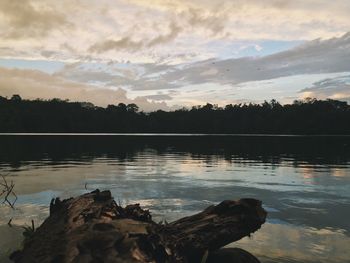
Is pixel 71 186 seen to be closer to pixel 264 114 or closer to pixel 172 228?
pixel 172 228

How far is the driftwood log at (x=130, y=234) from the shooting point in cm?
701

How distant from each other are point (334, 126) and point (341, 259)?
174395 mm

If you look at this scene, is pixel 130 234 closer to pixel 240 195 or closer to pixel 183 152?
pixel 240 195

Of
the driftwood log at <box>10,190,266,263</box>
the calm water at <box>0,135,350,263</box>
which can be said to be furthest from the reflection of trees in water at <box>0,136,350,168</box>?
the driftwood log at <box>10,190,266,263</box>

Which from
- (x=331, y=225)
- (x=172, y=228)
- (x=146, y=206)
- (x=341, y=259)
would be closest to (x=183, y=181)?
(x=146, y=206)

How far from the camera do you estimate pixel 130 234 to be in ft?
23.9

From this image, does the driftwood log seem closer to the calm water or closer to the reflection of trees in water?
the calm water

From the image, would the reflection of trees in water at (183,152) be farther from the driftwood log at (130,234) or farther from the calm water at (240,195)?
the driftwood log at (130,234)

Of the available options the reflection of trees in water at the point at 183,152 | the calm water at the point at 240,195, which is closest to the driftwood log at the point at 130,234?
the calm water at the point at 240,195

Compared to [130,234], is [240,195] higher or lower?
lower

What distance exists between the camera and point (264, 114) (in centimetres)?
19988

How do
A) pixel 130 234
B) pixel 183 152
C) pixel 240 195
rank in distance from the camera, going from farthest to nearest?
1. pixel 183 152
2. pixel 240 195
3. pixel 130 234

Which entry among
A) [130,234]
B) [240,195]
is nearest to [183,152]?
[240,195]

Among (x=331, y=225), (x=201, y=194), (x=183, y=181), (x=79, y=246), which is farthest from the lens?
(x=183, y=181)
